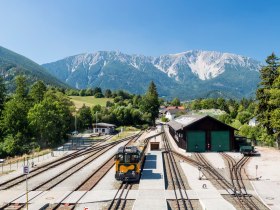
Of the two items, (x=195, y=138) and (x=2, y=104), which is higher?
(x=2, y=104)

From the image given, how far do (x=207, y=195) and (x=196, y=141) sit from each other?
27861 millimetres

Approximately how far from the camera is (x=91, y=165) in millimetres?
39188

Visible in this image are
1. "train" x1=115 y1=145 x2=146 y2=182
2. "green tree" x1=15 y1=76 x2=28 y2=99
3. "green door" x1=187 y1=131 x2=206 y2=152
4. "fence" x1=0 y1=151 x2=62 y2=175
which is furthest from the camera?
"green tree" x1=15 y1=76 x2=28 y2=99

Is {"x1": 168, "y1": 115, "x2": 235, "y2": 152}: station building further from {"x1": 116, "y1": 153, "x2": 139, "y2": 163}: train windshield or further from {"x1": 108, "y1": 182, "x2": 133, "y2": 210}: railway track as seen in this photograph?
{"x1": 108, "y1": 182, "x2": 133, "y2": 210}: railway track

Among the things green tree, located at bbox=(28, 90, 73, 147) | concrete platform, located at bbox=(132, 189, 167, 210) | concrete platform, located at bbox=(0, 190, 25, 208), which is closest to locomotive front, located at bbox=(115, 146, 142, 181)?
concrete platform, located at bbox=(132, 189, 167, 210)

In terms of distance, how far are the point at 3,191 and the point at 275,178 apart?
80.0ft

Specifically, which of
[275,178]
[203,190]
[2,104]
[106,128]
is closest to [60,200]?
[203,190]

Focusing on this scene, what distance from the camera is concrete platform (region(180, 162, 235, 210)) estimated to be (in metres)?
20.7

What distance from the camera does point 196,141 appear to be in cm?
5109

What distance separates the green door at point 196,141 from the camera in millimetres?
50719

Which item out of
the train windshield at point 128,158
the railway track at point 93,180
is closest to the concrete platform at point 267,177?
the train windshield at point 128,158

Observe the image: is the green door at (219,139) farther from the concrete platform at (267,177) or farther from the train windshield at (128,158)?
the train windshield at (128,158)

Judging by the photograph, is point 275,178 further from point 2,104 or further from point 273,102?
point 2,104

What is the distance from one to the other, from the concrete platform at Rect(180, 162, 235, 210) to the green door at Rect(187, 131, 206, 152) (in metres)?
18.4
